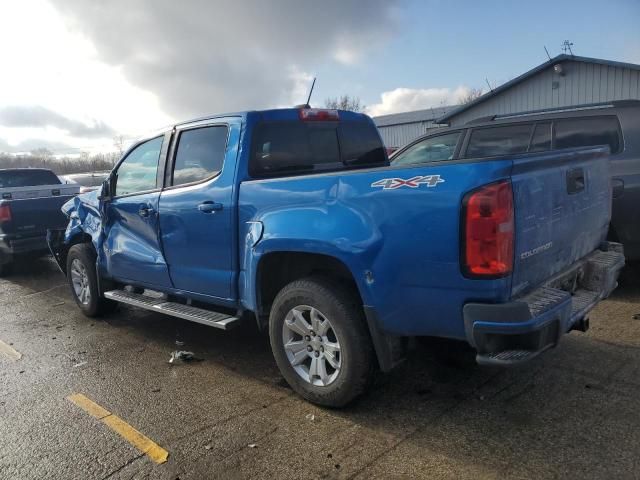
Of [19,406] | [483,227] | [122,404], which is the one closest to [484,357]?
[483,227]

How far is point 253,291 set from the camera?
3.74 m

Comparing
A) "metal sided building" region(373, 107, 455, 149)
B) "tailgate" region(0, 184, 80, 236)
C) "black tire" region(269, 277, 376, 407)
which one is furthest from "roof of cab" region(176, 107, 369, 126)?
"metal sided building" region(373, 107, 455, 149)

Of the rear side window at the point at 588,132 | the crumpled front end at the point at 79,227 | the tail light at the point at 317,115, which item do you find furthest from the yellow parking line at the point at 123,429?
the rear side window at the point at 588,132

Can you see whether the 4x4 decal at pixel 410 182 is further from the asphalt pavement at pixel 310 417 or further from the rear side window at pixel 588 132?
the rear side window at pixel 588 132

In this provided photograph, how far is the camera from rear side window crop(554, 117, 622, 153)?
5.42 metres

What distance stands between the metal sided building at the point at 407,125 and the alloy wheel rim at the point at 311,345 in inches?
1010

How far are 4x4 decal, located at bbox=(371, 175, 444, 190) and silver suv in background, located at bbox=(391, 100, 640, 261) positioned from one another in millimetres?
2030

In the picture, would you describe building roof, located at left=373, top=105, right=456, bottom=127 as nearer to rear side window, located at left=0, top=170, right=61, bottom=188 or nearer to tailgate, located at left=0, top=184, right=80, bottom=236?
rear side window, located at left=0, top=170, right=61, bottom=188

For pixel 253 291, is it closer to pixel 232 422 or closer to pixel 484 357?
pixel 232 422

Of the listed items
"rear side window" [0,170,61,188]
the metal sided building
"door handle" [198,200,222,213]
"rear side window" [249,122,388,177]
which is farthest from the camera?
the metal sided building

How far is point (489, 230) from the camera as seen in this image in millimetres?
2590

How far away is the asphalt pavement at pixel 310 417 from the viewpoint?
2.85m

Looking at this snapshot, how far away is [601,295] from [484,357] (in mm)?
1375

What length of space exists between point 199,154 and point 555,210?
274 centimetres
